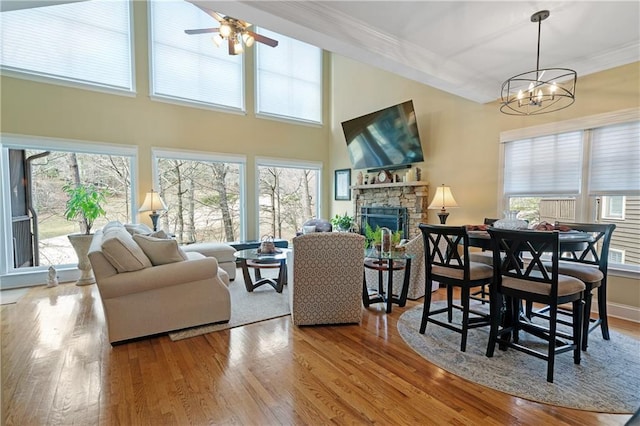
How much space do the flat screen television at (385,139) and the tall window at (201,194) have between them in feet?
7.77

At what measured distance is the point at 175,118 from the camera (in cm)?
555

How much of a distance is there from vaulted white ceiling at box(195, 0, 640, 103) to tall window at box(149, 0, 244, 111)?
12.5 feet

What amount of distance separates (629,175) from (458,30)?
2.37 meters

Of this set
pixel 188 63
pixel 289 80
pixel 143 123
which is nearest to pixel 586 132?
pixel 289 80

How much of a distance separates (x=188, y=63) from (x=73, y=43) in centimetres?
167

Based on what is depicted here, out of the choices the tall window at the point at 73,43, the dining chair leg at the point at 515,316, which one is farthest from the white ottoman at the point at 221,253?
the dining chair leg at the point at 515,316

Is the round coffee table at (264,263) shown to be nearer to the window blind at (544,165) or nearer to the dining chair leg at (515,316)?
the dining chair leg at (515,316)

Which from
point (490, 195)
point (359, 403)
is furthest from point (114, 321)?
point (490, 195)

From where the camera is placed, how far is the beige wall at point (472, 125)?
330 centimetres

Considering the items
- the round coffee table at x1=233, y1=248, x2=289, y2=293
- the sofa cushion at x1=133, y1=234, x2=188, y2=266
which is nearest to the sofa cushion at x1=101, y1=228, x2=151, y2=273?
the sofa cushion at x1=133, y1=234, x2=188, y2=266

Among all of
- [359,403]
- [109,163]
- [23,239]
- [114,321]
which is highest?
[109,163]

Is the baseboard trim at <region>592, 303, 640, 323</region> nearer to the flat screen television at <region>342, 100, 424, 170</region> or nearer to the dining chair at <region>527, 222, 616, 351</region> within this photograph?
the dining chair at <region>527, 222, 616, 351</region>

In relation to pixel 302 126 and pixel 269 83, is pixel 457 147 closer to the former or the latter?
pixel 302 126

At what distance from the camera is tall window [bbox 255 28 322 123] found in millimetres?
6516
